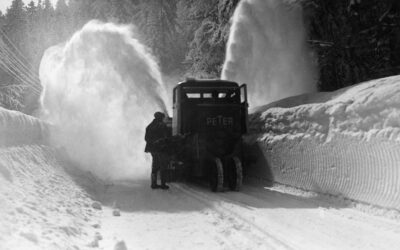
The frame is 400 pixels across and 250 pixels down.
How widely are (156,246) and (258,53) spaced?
14.5 meters

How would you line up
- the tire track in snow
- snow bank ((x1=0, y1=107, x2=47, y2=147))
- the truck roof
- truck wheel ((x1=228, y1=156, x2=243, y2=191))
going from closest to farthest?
the tire track in snow, snow bank ((x1=0, y1=107, x2=47, y2=147)), truck wheel ((x1=228, y1=156, x2=243, y2=191)), the truck roof

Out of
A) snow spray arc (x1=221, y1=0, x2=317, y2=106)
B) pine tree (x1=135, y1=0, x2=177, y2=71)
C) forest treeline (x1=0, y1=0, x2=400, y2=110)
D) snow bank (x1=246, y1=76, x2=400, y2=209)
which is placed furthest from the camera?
pine tree (x1=135, y1=0, x2=177, y2=71)

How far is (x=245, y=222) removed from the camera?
6.19m

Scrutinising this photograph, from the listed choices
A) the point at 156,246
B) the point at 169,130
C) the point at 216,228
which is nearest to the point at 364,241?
the point at 216,228

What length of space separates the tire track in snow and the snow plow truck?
4.65 ft

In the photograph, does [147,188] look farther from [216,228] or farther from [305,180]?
[216,228]

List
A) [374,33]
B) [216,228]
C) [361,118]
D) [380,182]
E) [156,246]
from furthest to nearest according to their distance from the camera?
[374,33] < [361,118] < [380,182] < [216,228] < [156,246]

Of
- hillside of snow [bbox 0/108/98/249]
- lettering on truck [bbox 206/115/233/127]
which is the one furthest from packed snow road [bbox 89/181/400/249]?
lettering on truck [bbox 206/115/233/127]

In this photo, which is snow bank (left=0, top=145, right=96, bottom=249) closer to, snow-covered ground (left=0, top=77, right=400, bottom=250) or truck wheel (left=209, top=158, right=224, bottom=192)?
snow-covered ground (left=0, top=77, right=400, bottom=250)

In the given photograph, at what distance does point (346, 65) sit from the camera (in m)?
15.3

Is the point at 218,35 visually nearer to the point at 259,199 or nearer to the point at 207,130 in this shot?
the point at 207,130

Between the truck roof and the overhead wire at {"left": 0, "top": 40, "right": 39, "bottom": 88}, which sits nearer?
the truck roof

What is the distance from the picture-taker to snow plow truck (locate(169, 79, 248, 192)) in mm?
11016

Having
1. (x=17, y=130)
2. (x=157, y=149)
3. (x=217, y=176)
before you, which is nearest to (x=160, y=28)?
(x=157, y=149)
